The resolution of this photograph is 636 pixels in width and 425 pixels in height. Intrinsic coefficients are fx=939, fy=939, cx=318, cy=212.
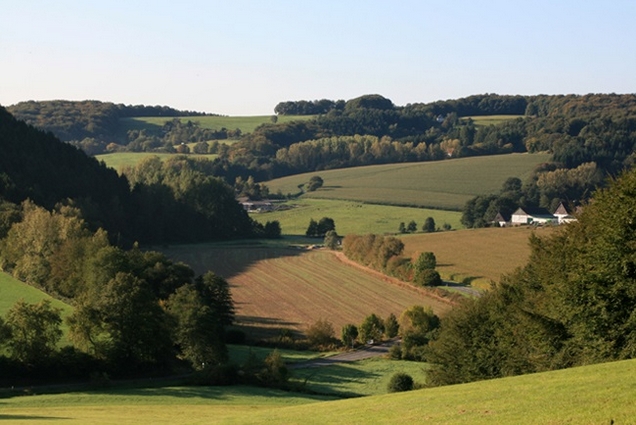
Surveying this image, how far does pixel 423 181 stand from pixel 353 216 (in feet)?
100

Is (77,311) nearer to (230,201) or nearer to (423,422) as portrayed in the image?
(423,422)

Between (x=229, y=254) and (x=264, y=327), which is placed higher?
(x=229, y=254)

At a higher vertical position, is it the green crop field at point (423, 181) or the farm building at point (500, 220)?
the green crop field at point (423, 181)

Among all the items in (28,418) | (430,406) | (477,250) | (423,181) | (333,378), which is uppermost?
(423,181)

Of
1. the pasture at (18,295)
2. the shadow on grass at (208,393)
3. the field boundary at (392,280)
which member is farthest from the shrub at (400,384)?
the field boundary at (392,280)

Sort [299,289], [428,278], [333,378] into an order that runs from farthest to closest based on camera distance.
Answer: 1. [299,289]
2. [428,278]
3. [333,378]

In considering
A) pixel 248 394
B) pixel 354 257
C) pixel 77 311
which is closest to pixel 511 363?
pixel 248 394

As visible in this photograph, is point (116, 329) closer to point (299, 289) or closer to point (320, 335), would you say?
point (320, 335)

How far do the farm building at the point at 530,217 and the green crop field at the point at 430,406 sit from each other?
9023cm

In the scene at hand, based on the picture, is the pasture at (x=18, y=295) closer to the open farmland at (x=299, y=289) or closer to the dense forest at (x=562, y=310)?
the open farmland at (x=299, y=289)

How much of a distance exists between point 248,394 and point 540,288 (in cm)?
1571

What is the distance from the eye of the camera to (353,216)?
136 m

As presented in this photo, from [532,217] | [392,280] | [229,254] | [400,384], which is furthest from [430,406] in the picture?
[532,217]

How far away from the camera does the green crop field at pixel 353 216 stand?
129 m
